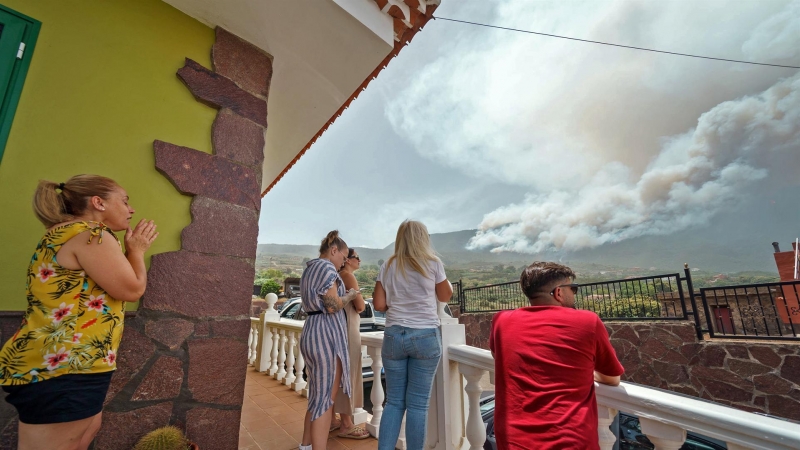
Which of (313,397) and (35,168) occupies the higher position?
(35,168)

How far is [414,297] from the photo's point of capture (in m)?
1.74

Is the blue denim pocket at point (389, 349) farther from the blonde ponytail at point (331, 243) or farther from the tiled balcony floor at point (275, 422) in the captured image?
the tiled balcony floor at point (275, 422)

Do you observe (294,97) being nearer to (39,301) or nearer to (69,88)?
(69,88)

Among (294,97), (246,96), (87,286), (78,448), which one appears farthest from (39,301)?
(294,97)

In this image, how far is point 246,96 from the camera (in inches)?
82.7

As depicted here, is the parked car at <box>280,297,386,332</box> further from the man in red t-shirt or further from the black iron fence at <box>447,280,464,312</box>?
the black iron fence at <box>447,280,464,312</box>

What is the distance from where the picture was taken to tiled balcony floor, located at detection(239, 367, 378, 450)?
2.30 m


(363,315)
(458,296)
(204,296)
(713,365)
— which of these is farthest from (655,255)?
(204,296)

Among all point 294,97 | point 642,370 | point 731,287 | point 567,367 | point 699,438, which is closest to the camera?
point 567,367

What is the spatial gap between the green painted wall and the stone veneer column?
81 millimetres

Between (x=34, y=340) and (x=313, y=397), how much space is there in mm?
1272

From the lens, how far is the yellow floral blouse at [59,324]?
894 mm

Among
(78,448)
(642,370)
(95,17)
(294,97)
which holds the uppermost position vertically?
(294,97)

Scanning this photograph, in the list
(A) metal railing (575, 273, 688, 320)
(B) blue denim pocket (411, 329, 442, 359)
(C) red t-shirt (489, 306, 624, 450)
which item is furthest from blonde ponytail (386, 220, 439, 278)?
(A) metal railing (575, 273, 688, 320)
